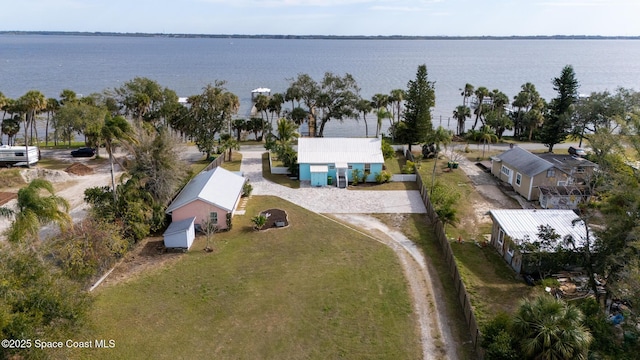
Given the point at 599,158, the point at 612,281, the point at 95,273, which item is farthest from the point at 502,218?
the point at 95,273

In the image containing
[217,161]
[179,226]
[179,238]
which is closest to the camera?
[179,238]

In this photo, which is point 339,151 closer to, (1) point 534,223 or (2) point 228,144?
(2) point 228,144

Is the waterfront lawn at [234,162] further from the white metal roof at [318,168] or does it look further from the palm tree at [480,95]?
the palm tree at [480,95]

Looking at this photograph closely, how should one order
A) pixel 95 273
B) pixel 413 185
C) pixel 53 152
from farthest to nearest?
pixel 53 152 < pixel 413 185 < pixel 95 273

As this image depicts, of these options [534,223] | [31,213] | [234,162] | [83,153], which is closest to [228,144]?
[234,162]

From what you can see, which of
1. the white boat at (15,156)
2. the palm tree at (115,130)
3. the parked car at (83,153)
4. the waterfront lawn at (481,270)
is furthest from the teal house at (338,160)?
the white boat at (15,156)

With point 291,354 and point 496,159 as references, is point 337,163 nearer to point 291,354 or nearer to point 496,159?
point 496,159

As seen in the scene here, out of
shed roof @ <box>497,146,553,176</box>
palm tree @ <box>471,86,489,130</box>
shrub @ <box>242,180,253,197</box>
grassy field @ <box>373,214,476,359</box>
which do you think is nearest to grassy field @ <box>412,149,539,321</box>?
grassy field @ <box>373,214,476,359</box>
